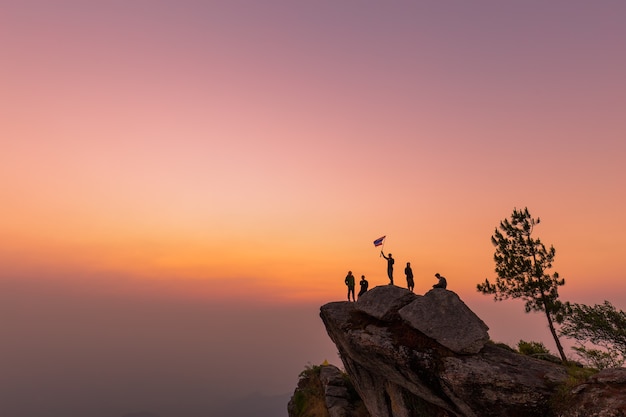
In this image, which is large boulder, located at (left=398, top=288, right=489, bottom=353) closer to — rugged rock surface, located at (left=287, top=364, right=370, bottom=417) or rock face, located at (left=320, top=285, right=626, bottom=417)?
rock face, located at (left=320, top=285, right=626, bottom=417)

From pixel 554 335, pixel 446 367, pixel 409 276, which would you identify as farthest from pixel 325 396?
pixel 554 335

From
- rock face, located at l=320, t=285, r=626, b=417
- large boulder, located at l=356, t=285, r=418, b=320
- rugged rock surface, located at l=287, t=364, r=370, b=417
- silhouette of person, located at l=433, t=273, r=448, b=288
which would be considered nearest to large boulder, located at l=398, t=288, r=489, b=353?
rock face, located at l=320, t=285, r=626, b=417

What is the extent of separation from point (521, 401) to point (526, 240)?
51.5 feet

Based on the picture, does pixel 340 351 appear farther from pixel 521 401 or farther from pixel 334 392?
pixel 521 401

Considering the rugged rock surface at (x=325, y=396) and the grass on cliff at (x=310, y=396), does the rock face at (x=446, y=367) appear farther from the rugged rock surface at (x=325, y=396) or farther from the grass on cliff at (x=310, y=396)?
the grass on cliff at (x=310, y=396)

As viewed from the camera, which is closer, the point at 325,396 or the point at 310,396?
the point at 325,396

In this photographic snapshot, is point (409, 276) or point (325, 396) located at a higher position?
point (409, 276)

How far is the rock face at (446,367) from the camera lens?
17234mm

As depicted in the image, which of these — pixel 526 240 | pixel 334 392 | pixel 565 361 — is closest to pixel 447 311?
pixel 565 361

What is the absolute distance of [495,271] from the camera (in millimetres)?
30547

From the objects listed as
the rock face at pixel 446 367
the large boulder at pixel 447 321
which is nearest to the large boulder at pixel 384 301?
the rock face at pixel 446 367

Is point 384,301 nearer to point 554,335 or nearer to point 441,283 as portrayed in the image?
point 441,283

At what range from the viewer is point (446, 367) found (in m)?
19.5

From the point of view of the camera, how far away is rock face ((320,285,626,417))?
1723 centimetres
